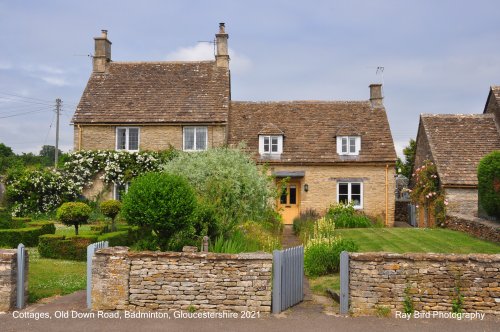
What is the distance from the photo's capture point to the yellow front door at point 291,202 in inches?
1155

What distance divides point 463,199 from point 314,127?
368 inches

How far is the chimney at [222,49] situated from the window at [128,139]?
695 centimetres

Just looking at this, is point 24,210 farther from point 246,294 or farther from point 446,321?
point 446,321

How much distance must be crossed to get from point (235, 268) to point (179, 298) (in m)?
1.30

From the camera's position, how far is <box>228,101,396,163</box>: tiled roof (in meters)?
28.9

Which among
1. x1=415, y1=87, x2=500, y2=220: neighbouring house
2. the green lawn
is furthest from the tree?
the green lawn

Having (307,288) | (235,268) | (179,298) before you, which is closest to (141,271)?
(179,298)

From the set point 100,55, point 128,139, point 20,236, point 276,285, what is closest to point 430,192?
point 128,139

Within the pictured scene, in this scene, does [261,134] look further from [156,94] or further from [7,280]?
[7,280]

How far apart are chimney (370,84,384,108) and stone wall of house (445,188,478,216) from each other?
8.05 meters

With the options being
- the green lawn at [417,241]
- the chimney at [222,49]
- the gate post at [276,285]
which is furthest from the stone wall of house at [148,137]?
the gate post at [276,285]

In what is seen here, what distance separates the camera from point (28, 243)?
18359 millimetres

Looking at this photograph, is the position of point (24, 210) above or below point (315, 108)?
below

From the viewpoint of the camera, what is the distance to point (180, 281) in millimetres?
10352
